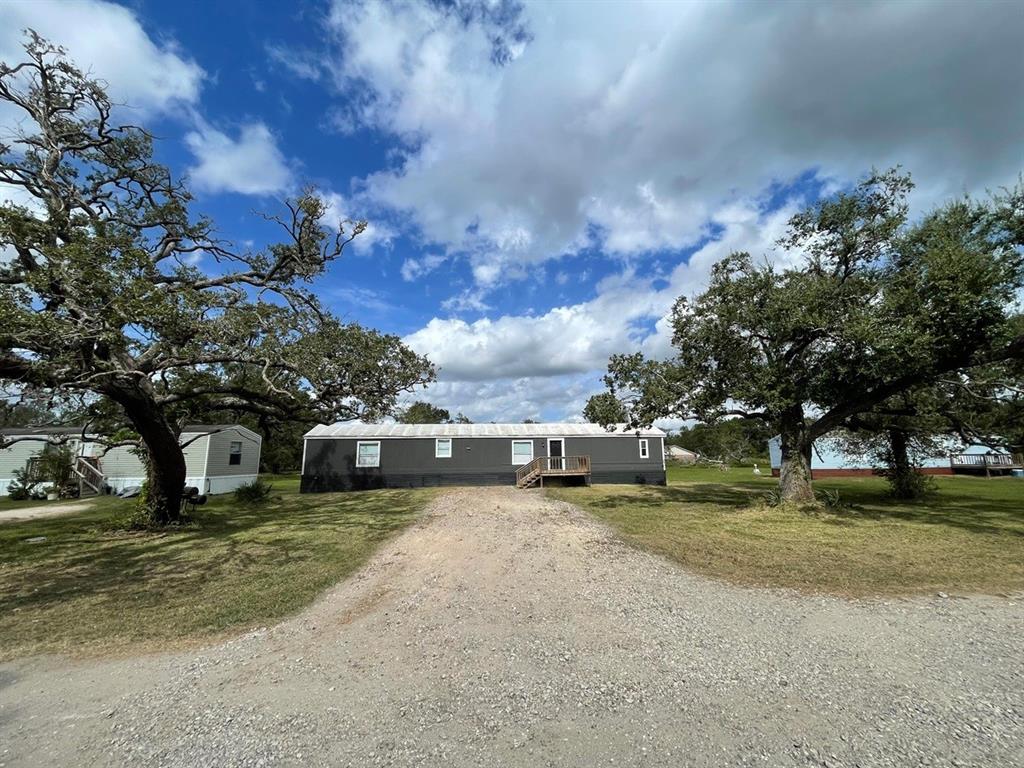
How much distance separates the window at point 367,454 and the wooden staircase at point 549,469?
685 centimetres

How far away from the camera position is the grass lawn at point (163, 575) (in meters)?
4.70

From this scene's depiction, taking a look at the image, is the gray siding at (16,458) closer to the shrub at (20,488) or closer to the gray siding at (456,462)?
the shrub at (20,488)

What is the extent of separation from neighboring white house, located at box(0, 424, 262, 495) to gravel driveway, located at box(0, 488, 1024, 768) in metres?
18.5

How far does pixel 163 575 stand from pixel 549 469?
17.9 meters

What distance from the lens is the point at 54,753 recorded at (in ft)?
8.76

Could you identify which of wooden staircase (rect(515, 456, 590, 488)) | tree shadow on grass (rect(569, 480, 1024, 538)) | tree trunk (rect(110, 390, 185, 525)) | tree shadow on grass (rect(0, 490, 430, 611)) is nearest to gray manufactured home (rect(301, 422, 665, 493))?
wooden staircase (rect(515, 456, 590, 488))

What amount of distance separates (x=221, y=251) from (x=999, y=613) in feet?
53.1

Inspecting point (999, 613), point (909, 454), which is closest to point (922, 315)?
point (999, 613)

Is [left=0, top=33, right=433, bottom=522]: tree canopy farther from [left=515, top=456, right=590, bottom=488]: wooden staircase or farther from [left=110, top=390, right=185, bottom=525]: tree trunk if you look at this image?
[left=515, top=456, right=590, bottom=488]: wooden staircase

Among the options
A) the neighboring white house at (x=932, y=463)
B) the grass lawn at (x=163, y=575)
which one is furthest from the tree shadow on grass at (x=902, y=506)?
the neighboring white house at (x=932, y=463)

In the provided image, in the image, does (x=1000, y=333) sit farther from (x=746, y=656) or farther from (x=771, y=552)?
(x=746, y=656)

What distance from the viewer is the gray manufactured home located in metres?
23.3

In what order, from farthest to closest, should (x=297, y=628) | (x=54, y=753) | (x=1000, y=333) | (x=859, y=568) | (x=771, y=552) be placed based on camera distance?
(x=1000, y=333) < (x=771, y=552) < (x=859, y=568) < (x=297, y=628) < (x=54, y=753)

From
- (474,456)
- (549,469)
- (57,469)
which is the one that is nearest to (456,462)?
(474,456)
